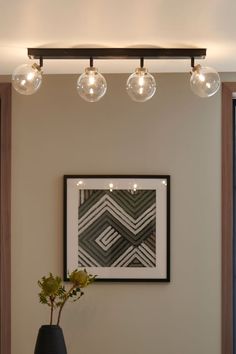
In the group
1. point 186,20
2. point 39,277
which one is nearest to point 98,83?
point 186,20

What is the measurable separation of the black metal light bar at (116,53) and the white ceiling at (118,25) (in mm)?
30

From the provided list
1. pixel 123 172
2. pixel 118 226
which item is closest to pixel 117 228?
pixel 118 226

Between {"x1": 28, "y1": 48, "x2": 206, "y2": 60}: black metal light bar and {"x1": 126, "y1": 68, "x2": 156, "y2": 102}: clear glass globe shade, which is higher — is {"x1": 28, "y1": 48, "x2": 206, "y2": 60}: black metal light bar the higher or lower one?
the higher one

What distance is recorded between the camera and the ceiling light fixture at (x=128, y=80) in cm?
315

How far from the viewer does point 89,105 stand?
4.03m

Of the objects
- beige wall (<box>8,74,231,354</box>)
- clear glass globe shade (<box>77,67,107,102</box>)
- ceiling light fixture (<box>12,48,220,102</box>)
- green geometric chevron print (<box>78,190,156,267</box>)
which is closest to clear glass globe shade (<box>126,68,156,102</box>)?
ceiling light fixture (<box>12,48,220,102</box>)

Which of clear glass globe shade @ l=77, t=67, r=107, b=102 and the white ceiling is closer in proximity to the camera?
the white ceiling

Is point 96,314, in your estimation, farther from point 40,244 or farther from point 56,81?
point 56,81

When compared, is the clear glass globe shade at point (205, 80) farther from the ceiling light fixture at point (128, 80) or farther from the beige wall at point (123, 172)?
the beige wall at point (123, 172)

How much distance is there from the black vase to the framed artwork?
1.76 ft

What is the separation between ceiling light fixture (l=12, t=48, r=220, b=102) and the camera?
10.3ft

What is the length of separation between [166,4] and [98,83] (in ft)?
2.21

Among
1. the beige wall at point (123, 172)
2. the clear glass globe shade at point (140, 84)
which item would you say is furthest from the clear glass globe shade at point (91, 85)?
the beige wall at point (123, 172)

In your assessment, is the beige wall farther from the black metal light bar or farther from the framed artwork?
the black metal light bar
